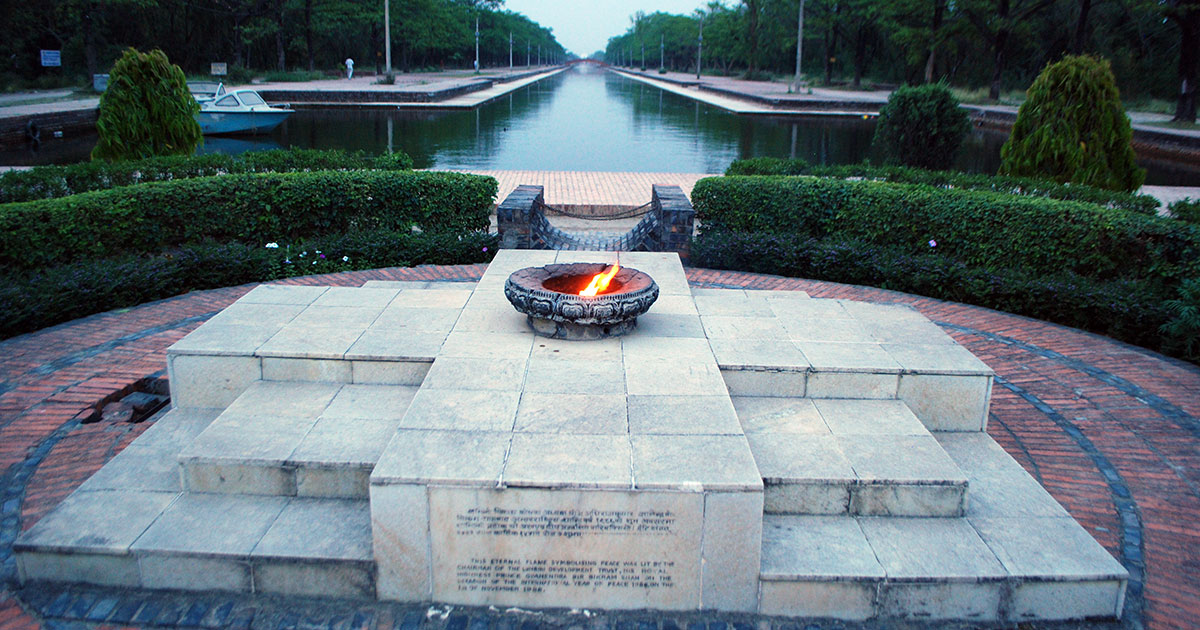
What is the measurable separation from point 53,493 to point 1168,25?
164 feet

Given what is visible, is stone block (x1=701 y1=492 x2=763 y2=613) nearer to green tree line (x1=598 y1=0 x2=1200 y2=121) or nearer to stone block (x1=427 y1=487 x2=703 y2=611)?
stone block (x1=427 y1=487 x2=703 y2=611)

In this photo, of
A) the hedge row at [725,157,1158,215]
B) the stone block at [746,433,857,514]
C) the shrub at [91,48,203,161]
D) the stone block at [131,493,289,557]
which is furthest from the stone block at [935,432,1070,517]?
the shrub at [91,48,203,161]

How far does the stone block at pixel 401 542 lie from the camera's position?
10.6 feet

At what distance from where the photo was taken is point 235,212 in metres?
8.02

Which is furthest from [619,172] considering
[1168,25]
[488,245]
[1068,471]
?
[1168,25]

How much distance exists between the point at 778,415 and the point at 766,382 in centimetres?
27

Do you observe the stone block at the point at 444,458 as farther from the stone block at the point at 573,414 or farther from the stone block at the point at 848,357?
the stone block at the point at 848,357

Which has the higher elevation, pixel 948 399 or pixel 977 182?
pixel 977 182

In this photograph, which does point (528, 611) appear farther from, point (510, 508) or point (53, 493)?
point (53, 493)

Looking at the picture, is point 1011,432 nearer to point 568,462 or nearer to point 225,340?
point 568,462

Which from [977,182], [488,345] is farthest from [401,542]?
[977,182]

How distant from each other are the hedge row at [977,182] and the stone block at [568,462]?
6892 millimetres

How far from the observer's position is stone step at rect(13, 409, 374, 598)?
3330 millimetres

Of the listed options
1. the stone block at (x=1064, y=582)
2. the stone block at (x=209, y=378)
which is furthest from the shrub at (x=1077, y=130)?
the stone block at (x=209, y=378)
